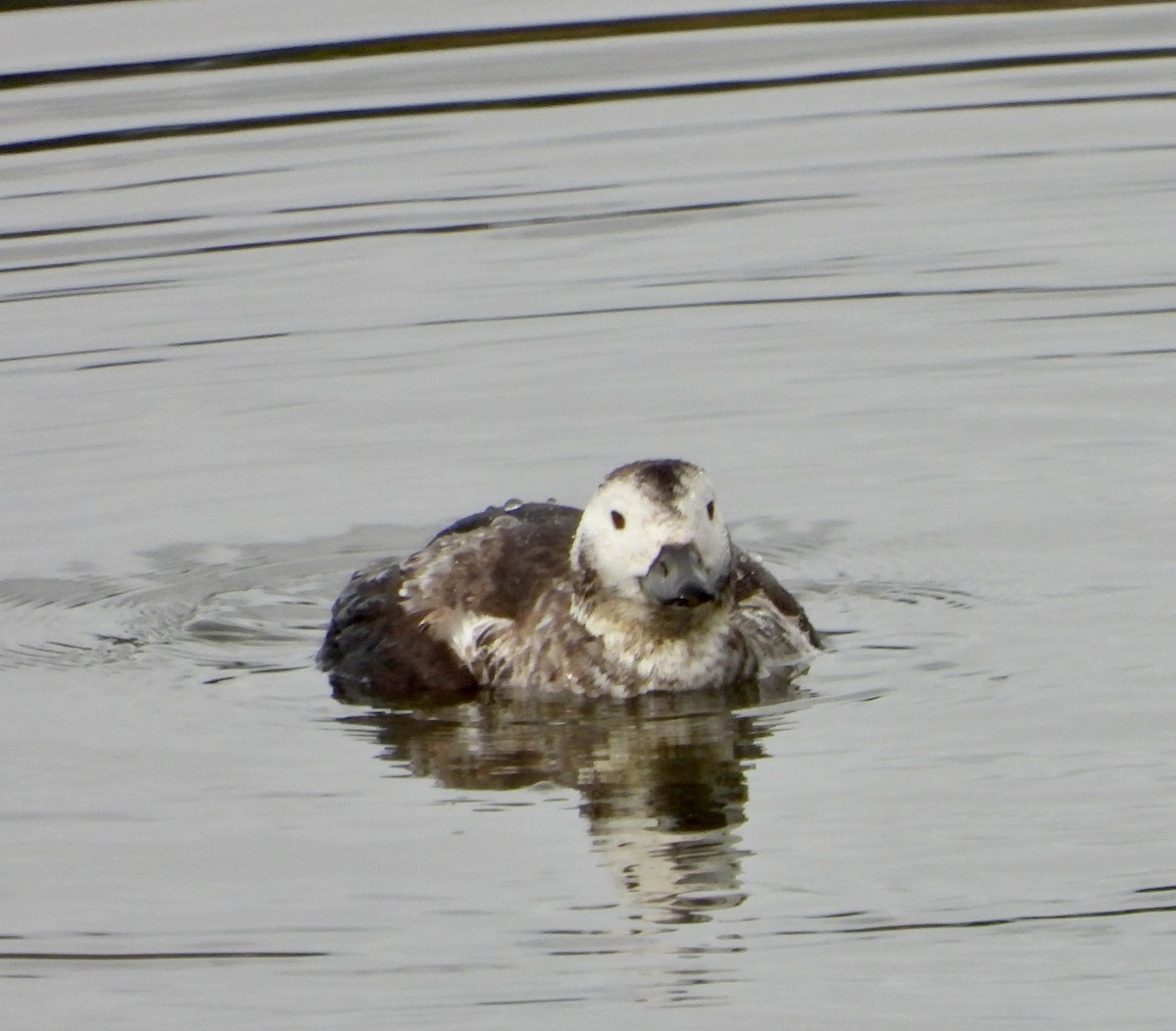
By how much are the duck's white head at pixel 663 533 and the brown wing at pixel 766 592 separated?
0.53m

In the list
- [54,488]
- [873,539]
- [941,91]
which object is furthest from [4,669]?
[941,91]

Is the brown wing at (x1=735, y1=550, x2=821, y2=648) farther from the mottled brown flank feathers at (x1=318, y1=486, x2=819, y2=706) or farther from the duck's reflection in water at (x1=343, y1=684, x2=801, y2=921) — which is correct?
the duck's reflection in water at (x1=343, y1=684, x2=801, y2=921)

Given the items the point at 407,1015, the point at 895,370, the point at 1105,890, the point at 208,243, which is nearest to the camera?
the point at 407,1015

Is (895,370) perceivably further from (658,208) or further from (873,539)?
(658,208)

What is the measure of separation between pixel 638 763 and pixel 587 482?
128 inches

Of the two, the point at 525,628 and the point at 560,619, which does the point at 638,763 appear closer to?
the point at 560,619

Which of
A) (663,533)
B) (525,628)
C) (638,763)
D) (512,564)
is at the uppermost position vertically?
(663,533)

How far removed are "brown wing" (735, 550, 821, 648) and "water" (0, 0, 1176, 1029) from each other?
193 mm

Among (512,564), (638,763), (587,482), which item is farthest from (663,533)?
(587,482)

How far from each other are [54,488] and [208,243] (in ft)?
13.4

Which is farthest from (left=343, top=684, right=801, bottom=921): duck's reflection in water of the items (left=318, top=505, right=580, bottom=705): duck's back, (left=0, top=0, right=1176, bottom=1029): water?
(left=318, top=505, right=580, bottom=705): duck's back

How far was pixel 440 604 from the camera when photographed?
986cm

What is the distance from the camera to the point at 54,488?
475 inches

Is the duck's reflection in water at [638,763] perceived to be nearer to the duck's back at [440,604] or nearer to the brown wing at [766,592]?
the duck's back at [440,604]
